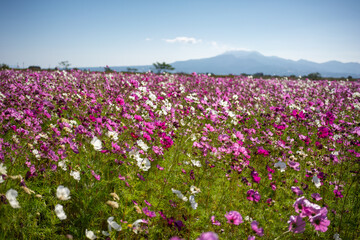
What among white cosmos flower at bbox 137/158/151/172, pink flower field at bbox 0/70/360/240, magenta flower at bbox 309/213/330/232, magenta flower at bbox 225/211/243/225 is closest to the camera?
magenta flower at bbox 309/213/330/232

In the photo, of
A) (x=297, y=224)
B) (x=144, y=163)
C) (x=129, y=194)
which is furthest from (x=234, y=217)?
(x=144, y=163)

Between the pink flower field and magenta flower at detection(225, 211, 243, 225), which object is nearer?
magenta flower at detection(225, 211, 243, 225)

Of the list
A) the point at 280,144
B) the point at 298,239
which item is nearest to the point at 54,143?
the point at 298,239

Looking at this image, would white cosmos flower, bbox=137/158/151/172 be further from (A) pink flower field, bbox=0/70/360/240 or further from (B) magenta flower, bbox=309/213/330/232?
(B) magenta flower, bbox=309/213/330/232

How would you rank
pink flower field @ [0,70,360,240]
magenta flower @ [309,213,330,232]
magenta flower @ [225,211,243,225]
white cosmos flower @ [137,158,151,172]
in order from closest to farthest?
1. magenta flower @ [309,213,330,232]
2. magenta flower @ [225,211,243,225]
3. pink flower field @ [0,70,360,240]
4. white cosmos flower @ [137,158,151,172]

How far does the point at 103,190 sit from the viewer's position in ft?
8.61

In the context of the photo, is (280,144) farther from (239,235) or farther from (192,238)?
Answer: (192,238)

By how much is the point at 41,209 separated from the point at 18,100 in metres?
3.07

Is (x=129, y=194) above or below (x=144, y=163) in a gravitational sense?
below

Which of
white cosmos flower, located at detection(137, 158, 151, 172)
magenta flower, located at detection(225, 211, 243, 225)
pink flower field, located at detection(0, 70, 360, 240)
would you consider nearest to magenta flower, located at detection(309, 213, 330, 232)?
pink flower field, located at detection(0, 70, 360, 240)

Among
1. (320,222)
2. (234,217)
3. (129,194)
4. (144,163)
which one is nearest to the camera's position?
(320,222)

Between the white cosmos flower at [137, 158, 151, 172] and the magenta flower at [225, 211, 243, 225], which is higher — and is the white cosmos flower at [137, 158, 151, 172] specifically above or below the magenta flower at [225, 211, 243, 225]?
above

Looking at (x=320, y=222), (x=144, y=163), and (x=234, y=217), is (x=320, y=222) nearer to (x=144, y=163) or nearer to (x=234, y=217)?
(x=234, y=217)

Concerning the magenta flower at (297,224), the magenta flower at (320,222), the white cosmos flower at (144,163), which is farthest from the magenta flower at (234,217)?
the white cosmos flower at (144,163)
